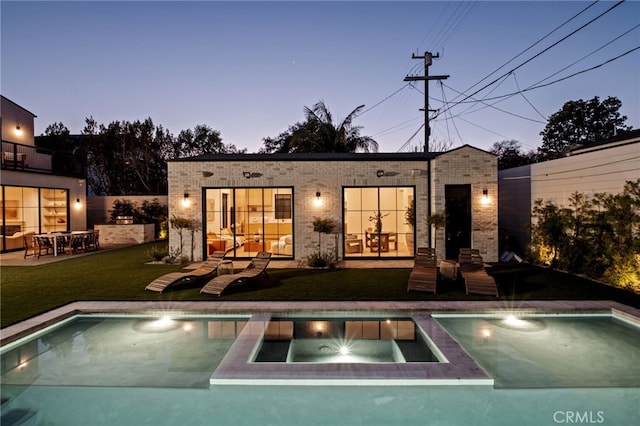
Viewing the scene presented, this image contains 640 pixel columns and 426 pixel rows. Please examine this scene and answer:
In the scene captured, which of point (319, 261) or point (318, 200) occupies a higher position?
point (318, 200)

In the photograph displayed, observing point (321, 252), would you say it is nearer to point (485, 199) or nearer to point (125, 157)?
point (485, 199)

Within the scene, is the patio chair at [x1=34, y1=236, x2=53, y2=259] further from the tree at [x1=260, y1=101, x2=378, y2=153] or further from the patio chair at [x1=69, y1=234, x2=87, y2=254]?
the tree at [x1=260, y1=101, x2=378, y2=153]

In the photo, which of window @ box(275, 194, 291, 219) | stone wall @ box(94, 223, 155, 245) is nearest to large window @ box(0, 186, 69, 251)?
stone wall @ box(94, 223, 155, 245)

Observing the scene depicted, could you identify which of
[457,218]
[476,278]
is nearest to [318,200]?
[457,218]

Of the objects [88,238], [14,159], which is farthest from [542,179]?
→ [14,159]

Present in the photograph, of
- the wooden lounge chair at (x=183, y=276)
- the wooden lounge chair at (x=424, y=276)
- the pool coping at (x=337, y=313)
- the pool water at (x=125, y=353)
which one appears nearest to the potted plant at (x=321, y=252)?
the wooden lounge chair at (x=183, y=276)

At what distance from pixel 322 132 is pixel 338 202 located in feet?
38.2

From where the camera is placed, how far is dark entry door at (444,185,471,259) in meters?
12.8

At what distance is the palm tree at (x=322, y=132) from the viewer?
2358cm

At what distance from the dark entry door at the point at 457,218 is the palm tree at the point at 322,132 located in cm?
1190

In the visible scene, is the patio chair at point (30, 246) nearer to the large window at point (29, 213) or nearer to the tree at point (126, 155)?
the large window at point (29, 213)

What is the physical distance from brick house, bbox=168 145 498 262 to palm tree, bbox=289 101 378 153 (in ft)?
34.6

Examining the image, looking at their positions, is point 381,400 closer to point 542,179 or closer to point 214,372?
point 214,372

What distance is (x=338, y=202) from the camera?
43.0 ft
